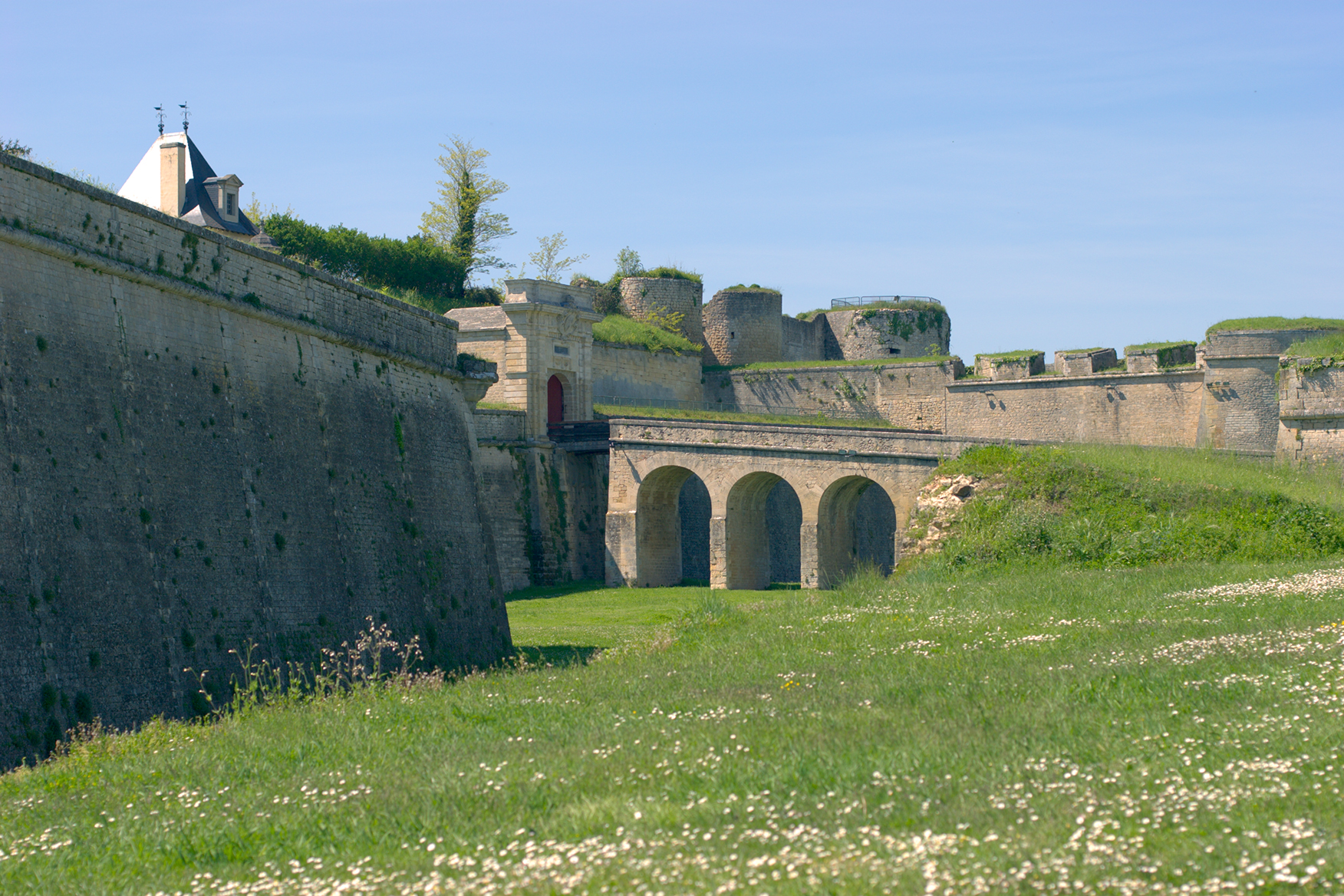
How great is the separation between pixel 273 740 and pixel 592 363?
29575 mm

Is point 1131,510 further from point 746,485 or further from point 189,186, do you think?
point 189,186

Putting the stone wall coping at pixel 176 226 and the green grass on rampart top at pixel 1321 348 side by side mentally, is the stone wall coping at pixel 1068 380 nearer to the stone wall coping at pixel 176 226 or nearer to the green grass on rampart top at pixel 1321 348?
the green grass on rampart top at pixel 1321 348

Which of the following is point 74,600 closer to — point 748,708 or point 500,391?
point 748,708

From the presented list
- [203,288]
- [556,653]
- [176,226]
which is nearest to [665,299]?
[556,653]

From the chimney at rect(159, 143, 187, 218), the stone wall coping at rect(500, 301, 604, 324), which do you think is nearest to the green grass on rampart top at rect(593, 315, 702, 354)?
the stone wall coping at rect(500, 301, 604, 324)

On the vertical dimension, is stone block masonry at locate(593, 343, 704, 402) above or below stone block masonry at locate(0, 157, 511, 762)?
above

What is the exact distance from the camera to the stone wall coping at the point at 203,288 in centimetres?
1108

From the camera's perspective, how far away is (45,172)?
11227mm

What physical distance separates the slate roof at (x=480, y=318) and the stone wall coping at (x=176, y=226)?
51.6 feet

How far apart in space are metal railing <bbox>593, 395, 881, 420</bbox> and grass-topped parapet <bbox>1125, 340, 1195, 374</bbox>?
8.58 metres

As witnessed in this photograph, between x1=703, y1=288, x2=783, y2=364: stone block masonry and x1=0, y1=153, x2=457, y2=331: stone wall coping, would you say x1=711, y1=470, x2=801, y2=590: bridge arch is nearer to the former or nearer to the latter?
x1=703, y1=288, x2=783, y2=364: stone block masonry

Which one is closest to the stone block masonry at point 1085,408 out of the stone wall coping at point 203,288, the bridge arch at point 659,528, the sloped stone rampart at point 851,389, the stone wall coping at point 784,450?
the sloped stone rampart at point 851,389

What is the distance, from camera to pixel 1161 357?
1315 inches

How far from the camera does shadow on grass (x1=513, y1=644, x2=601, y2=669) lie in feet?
57.7
